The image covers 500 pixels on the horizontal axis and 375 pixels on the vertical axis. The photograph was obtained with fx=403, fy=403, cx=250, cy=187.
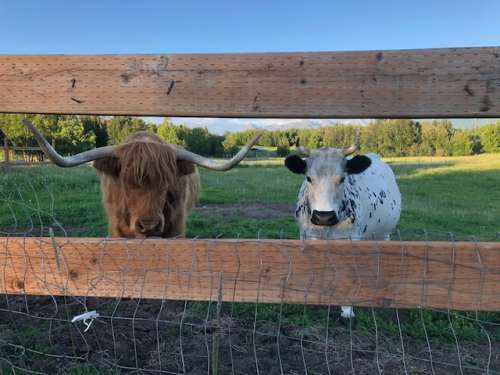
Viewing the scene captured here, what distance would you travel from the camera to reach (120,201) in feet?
13.1

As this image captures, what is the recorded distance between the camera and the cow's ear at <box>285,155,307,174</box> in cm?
445

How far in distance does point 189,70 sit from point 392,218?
4882mm

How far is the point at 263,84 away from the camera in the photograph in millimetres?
2061

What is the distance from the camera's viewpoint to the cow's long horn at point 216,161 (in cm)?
258

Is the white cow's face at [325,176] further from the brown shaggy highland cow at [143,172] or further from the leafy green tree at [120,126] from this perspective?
the leafy green tree at [120,126]

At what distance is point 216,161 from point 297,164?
1455 millimetres

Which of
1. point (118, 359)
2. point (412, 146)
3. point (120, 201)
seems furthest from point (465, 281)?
point (412, 146)

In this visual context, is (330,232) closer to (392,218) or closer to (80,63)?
(392,218)

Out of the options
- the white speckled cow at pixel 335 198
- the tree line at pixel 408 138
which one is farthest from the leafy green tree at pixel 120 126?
the white speckled cow at pixel 335 198

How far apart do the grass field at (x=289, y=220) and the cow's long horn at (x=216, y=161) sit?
58 centimetres

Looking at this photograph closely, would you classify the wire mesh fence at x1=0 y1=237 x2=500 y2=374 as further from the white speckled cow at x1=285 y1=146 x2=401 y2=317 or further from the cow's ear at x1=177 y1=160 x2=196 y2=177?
the cow's ear at x1=177 y1=160 x2=196 y2=177

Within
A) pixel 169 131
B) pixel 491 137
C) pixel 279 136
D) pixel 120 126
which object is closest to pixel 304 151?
pixel 279 136

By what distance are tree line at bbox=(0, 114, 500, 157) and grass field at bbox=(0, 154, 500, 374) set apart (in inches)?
217

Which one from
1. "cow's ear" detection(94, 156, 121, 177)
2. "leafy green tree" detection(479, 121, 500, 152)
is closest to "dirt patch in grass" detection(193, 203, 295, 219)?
"cow's ear" detection(94, 156, 121, 177)
